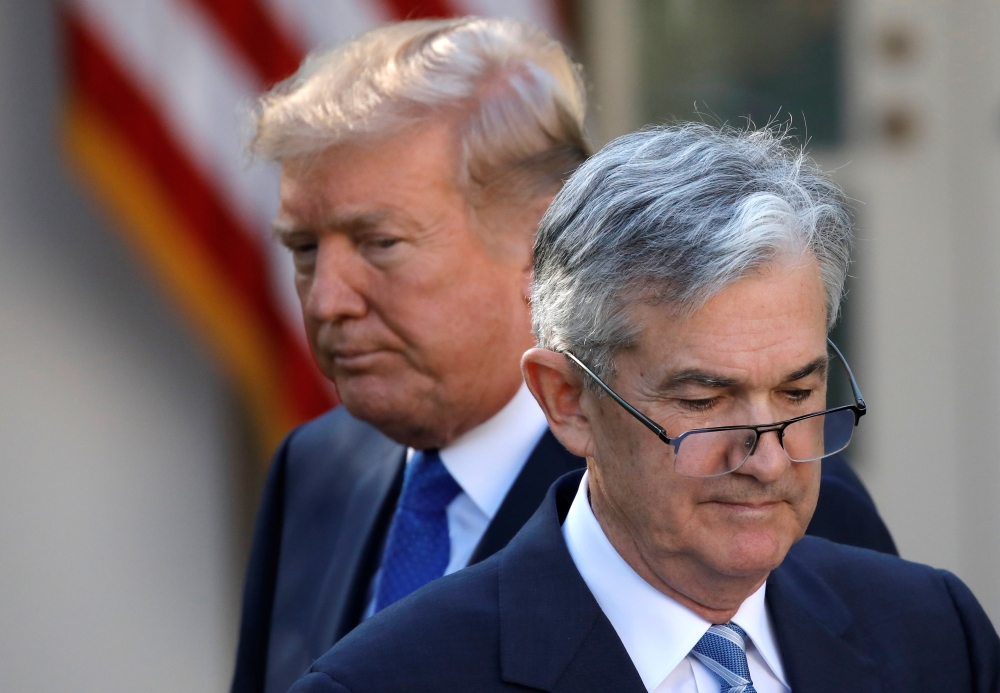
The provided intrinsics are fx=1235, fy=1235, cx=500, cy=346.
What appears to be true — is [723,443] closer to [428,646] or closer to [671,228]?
[671,228]

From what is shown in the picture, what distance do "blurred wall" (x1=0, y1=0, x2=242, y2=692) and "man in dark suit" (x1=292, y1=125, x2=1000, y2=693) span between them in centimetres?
255

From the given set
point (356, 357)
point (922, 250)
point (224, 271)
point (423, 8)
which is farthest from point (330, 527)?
point (922, 250)

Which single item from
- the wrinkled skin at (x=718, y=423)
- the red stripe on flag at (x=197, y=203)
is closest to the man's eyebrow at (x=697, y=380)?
the wrinkled skin at (x=718, y=423)

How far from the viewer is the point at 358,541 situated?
201cm

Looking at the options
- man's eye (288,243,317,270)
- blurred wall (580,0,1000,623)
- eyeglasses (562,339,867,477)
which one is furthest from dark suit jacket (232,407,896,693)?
blurred wall (580,0,1000,623)

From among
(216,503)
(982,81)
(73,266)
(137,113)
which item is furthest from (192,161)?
(982,81)

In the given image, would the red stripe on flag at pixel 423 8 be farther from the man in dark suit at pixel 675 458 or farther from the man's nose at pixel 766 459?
the man's nose at pixel 766 459

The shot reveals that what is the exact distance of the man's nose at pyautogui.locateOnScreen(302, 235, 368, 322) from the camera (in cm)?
184

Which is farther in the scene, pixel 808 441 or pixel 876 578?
pixel 876 578

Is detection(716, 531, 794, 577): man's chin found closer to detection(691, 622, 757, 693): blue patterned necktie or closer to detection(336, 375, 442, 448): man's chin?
detection(691, 622, 757, 693): blue patterned necktie

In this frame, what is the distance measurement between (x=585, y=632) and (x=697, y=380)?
31 centimetres

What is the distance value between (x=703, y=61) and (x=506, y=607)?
2701 mm

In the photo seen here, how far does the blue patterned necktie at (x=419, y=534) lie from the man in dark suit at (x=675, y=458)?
1.35ft

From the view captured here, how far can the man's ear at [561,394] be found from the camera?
1.44 meters
